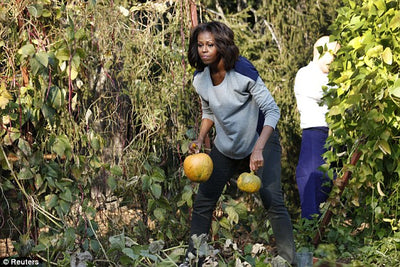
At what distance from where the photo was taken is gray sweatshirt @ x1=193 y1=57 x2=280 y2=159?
348cm

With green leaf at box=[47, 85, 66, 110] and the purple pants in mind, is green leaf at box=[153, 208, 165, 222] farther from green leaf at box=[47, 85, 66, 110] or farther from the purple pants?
the purple pants

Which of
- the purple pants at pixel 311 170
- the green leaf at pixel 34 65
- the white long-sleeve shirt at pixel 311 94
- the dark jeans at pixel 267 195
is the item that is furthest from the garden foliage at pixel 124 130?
the white long-sleeve shirt at pixel 311 94

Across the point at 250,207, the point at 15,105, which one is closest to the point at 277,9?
the point at 250,207

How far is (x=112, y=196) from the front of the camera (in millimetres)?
4277

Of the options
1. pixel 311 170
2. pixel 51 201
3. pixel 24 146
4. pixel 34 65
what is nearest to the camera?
pixel 34 65

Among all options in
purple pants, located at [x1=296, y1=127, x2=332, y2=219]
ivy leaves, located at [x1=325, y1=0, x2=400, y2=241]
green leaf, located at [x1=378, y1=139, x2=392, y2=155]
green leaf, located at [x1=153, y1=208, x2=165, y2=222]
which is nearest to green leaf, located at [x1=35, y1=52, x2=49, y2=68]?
green leaf, located at [x1=153, y1=208, x2=165, y2=222]

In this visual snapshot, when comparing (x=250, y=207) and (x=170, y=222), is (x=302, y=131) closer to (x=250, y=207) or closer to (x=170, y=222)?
(x=250, y=207)

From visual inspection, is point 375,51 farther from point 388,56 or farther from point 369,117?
point 369,117

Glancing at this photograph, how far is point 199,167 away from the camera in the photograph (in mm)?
3420

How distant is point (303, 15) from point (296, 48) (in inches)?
10.5

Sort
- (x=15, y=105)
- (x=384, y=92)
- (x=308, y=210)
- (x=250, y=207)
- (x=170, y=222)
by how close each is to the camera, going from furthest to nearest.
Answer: (x=250, y=207), (x=308, y=210), (x=170, y=222), (x=384, y=92), (x=15, y=105)

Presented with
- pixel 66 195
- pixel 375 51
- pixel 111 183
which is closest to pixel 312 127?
pixel 375 51

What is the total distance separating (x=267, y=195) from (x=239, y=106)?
48 cm

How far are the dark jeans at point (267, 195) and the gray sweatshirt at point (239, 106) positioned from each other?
3.3 inches
